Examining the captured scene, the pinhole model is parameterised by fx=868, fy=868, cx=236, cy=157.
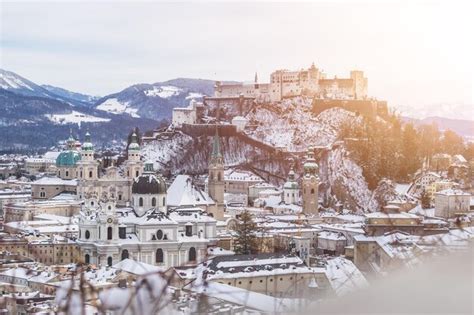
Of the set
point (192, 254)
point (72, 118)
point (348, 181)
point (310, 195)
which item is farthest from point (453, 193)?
point (72, 118)

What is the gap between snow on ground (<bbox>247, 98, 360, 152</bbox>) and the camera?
3362cm

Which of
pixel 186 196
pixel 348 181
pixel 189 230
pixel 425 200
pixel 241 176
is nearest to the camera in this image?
pixel 189 230

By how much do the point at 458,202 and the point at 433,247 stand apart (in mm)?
20639

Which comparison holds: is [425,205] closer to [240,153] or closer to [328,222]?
[328,222]

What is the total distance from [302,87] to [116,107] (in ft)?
185

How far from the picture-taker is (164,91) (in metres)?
Result: 90.1

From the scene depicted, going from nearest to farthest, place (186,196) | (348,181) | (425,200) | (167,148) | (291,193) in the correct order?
(186,196)
(425,200)
(291,193)
(348,181)
(167,148)

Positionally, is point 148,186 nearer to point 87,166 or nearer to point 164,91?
point 87,166

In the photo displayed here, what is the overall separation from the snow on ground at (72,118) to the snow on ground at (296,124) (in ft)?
138

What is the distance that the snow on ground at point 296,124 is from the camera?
110ft

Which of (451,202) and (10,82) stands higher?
(10,82)

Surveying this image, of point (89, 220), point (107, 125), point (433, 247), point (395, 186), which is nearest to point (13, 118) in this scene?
point (107, 125)

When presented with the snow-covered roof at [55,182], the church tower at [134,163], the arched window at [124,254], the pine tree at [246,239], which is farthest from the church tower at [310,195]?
the arched window at [124,254]

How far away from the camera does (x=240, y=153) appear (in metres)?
33.4
